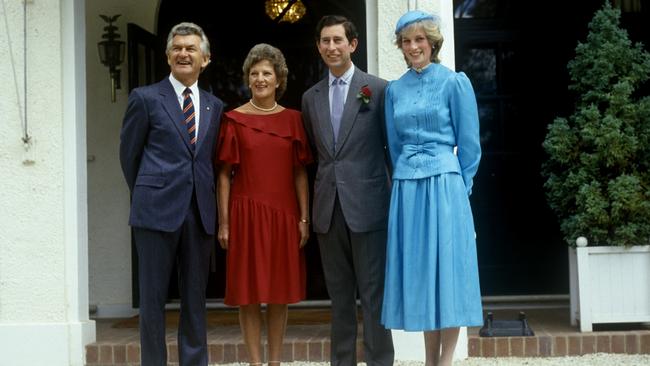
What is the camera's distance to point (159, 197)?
428 cm

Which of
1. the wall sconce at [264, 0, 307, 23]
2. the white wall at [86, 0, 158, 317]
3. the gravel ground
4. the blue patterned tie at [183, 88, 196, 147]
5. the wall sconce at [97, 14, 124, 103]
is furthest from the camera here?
the wall sconce at [264, 0, 307, 23]

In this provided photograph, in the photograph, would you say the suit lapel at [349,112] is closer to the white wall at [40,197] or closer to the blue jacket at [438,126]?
the blue jacket at [438,126]

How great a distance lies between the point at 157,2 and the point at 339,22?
364 cm

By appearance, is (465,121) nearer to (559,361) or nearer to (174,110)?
(174,110)

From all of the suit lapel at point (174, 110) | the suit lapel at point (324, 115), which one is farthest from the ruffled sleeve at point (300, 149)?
the suit lapel at point (174, 110)

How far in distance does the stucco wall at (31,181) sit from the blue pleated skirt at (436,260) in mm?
2724

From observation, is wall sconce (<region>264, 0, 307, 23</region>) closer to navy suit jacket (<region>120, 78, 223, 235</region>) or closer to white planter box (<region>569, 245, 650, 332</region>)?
white planter box (<region>569, 245, 650, 332</region>)

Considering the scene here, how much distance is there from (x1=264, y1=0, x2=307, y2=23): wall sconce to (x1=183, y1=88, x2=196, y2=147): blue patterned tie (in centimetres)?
341

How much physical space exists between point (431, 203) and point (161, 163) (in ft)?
4.42

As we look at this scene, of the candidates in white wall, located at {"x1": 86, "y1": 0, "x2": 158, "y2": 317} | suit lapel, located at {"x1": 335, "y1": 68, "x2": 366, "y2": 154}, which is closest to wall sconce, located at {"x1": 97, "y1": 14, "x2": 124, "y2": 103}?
white wall, located at {"x1": 86, "y1": 0, "x2": 158, "y2": 317}

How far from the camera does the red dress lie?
4.55 meters

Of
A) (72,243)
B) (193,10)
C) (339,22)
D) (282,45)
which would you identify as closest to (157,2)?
(193,10)

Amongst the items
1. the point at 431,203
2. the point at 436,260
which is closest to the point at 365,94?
the point at 431,203

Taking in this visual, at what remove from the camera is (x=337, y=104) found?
4.58m
